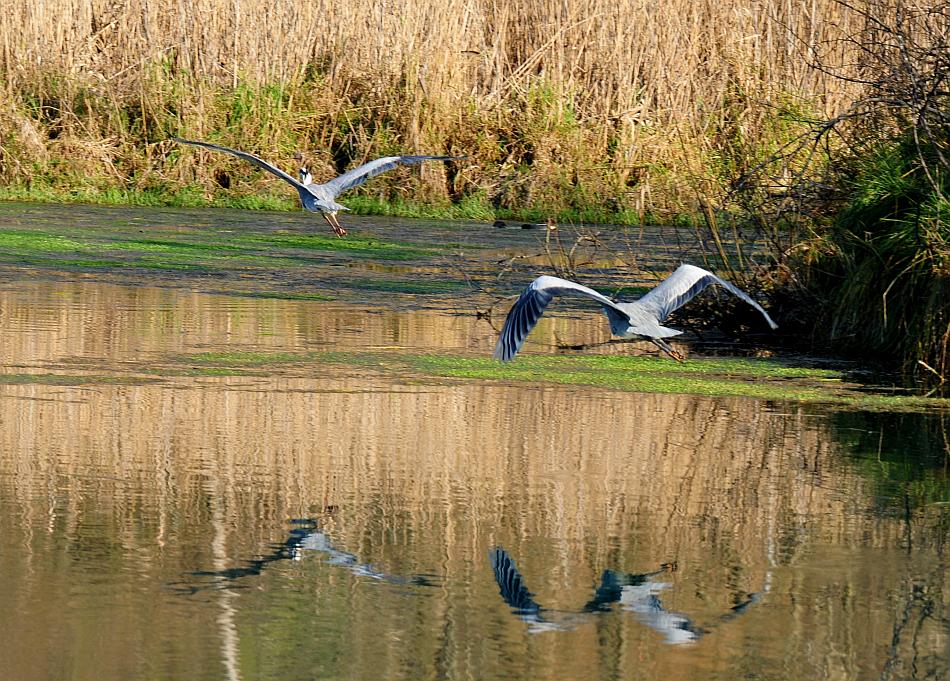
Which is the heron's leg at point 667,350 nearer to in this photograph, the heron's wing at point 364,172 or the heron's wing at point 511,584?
the heron's wing at point 364,172

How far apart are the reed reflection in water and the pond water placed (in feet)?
0.04

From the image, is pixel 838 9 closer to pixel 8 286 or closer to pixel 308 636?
pixel 8 286

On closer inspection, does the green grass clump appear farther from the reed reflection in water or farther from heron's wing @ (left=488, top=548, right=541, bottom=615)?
heron's wing @ (left=488, top=548, right=541, bottom=615)

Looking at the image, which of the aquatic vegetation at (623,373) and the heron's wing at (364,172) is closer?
the aquatic vegetation at (623,373)

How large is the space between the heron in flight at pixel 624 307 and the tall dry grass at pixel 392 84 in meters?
8.79

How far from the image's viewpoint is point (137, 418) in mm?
6711

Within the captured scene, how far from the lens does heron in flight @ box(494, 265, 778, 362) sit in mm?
6777

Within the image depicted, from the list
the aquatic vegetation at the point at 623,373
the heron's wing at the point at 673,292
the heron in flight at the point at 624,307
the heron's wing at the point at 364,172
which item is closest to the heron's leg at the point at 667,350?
the heron in flight at the point at 624,307

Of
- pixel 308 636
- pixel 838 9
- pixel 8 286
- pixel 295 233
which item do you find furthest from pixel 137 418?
pixel 838 9

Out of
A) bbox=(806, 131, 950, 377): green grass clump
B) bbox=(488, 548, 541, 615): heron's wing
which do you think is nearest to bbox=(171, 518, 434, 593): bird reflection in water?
bbox=(488, 548, 541, 615): heron's wing

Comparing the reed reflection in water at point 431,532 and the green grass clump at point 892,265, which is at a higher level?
the green grass clump at point 892,265

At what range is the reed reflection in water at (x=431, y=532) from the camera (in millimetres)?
4062

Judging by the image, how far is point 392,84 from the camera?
17219 mm

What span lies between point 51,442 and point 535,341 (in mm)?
4070
